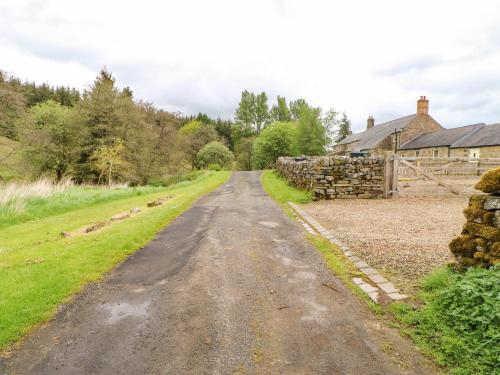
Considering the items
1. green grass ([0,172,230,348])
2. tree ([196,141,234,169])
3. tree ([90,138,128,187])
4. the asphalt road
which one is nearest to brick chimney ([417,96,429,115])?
tree ([196,141,234,169])

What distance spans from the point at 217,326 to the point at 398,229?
648 centimetres

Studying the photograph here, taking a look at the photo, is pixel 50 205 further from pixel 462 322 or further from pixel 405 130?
pixel 405 130

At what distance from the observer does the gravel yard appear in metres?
5.32

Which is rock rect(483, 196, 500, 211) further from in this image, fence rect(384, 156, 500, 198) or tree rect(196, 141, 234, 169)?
tree rect(196, 141, 234, 169)

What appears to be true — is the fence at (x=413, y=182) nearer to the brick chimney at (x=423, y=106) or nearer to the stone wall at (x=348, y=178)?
the stone wall at (x=348, y=178)

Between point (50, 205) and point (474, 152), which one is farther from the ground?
point (474, 152)

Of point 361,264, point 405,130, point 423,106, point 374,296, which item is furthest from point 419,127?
point 374,296

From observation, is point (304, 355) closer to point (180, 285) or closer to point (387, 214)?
point (180, 285)

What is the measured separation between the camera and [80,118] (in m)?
25.2

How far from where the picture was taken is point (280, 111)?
73188 mm

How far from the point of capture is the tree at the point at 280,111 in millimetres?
73000

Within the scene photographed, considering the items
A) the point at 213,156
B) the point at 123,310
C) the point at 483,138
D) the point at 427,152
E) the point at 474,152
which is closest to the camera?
the point at 123,310

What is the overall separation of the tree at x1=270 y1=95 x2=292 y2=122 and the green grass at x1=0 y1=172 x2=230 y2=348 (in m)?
67.3

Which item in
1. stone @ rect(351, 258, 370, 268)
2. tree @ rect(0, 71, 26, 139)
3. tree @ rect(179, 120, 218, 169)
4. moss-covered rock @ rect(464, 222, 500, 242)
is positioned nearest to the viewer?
moss-covered rock @ rect(464, 222, 500, 242)
